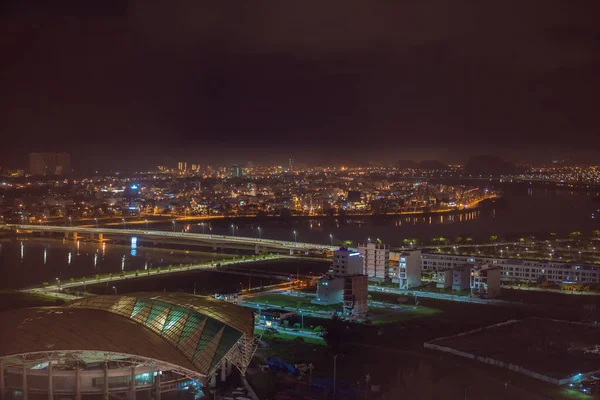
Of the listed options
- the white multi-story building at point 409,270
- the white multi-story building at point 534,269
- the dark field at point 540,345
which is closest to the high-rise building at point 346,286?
the white multi-story building at point 409,270

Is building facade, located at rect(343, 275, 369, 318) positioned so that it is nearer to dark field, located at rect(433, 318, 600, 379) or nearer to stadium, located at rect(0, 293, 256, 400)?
dark field, located at rect(433, 318, 600, 379)

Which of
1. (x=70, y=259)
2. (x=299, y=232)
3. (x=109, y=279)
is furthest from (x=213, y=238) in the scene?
(x=109, y=279)

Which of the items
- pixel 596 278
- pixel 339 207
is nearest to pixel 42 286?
pixel 596 278

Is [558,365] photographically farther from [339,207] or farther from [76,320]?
[339,207]

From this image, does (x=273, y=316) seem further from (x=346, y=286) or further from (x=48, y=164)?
(x=48, y=164)

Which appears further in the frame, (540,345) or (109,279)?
(109,279)
